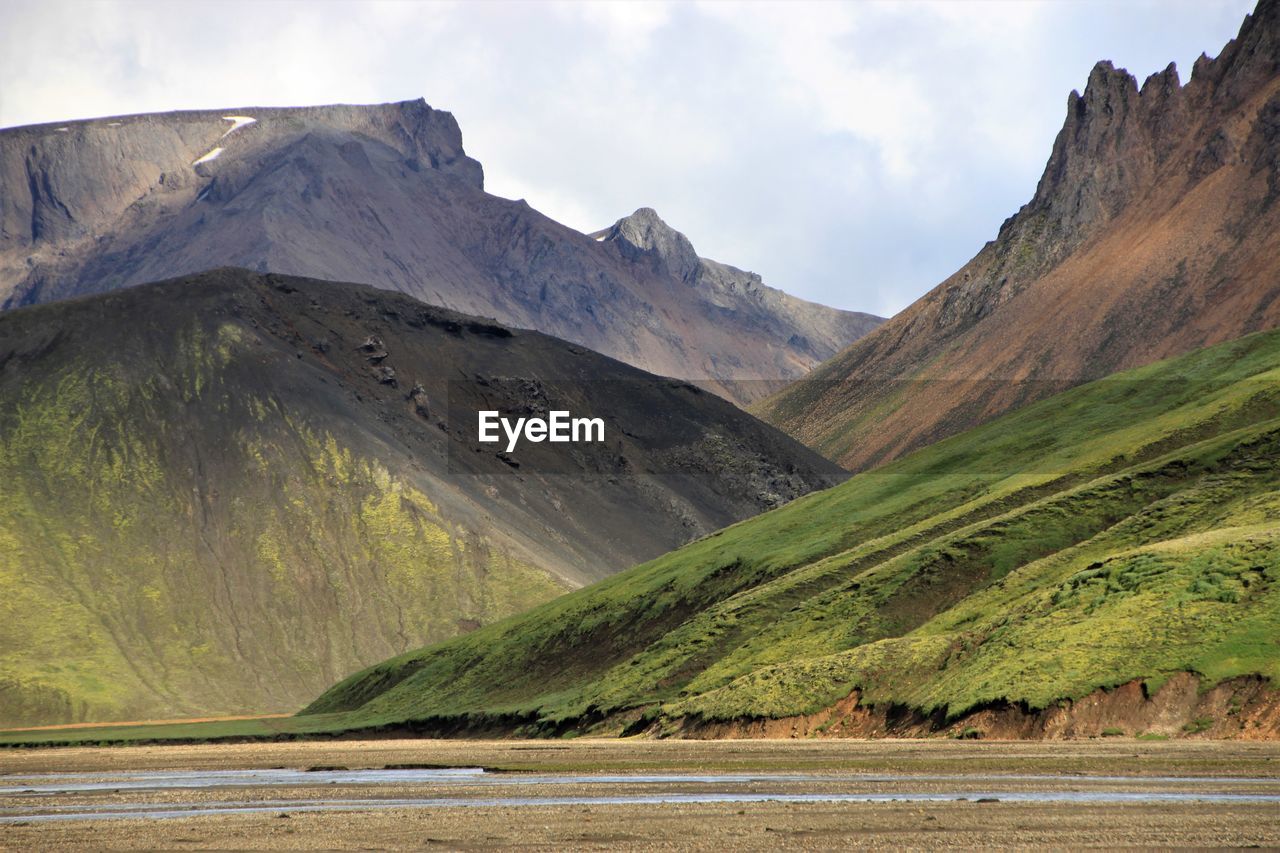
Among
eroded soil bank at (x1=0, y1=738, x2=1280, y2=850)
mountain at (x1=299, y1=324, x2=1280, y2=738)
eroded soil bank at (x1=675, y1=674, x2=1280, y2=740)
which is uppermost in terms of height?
mountain at (x1=299, y1=324, x2=1280, y2=738)

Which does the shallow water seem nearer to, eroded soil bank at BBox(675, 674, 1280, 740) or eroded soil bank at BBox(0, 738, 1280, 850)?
eroded soil bank at BBox(0, 738, 1280, 850)

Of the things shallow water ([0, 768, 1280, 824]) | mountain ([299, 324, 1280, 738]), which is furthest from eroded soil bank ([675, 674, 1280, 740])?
shallow water ([0, 768, 1280, 824])

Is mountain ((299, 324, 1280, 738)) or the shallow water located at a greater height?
mountain ((299, 324, 1280, 738))

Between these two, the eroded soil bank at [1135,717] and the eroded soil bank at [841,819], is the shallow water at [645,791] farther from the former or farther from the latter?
the eroded soil bank at [1135,717]

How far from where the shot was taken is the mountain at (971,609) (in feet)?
226

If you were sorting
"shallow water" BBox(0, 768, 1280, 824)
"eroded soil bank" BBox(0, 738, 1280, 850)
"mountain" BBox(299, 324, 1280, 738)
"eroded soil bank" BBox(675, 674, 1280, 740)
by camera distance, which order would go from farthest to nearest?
"mountain" BBox(299, 324, 1280, 738)
"eroded soil bank" BBox(675, 674, 1280, 740)
"shallow water" BBox(0, 768, 1280, 824)
"eroded soil bank" BBox(0, 738, 1280, 850)

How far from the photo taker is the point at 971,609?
300 feet

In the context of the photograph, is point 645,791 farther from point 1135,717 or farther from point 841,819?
point 1135,717

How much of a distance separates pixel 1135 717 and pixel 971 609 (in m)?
26.0

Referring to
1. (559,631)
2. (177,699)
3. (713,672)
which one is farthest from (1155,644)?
(177,699)

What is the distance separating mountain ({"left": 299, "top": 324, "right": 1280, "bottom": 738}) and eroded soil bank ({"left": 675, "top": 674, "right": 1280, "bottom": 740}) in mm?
104

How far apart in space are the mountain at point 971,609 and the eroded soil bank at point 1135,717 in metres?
0.10

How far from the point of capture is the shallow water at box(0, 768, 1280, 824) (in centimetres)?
4506

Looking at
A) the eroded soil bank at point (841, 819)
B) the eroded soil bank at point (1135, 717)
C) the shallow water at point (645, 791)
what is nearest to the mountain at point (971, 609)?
the eroded soil bank at point (1135, 717)
